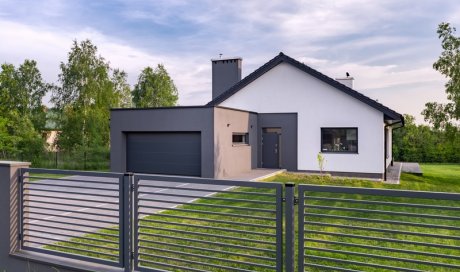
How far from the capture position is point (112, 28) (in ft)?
72.4

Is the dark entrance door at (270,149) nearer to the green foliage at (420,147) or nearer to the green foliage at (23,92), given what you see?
the green foliage at (420,147)

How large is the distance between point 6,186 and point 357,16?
15.3m

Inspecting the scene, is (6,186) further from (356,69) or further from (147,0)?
(356,69)

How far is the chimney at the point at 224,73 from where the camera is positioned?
23.3 metres

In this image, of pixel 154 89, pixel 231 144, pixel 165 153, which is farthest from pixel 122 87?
pixel 231 144

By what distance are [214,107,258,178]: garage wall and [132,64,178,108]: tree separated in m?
22.0

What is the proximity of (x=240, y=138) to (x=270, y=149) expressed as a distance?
234 centimetres

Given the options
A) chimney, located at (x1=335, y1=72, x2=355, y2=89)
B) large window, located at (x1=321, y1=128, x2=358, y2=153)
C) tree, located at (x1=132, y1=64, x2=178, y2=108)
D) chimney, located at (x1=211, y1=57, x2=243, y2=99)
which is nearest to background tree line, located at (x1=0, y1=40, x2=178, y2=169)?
tree, located at (x1=132, y1=64, x2=178, y2=108)

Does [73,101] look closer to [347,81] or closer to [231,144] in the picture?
[231,144]

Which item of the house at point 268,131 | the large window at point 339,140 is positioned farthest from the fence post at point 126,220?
the large window at point 339,140

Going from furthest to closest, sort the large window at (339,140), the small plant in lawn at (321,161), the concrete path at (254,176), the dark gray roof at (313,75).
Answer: the large window at (339,140) → the small plant in lawn at (321,161) → the dark gray roof at (313,75) → the concrete path at (254,176)

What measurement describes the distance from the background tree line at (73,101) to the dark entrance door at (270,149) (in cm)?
1025

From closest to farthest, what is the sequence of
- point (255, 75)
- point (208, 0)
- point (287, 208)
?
1. point (287, 208)
2. point (208, 0)
3. point (255, 75)

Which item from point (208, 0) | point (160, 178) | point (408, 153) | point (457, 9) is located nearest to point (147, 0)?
point (208, 0)
